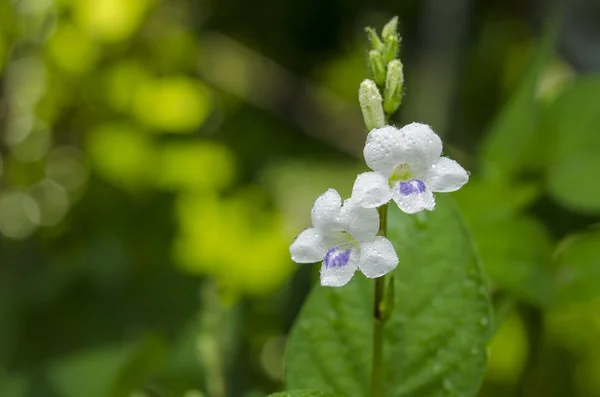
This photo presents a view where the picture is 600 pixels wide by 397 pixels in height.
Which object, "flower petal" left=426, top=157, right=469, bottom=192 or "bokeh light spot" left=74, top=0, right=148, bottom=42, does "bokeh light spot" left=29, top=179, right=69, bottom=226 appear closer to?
"bokeh light spot" left=74, top=0, right=148, bottom=42

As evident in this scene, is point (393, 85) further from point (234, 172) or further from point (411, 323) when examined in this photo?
point (234, 172)

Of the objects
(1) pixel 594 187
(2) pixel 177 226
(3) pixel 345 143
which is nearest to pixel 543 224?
(1) pixel 594 187

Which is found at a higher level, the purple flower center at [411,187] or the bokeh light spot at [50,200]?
the bokeh light spot at [50,200]

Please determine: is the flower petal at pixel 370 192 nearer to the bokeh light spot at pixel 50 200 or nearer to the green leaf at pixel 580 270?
the green leaf at pixel 580 270

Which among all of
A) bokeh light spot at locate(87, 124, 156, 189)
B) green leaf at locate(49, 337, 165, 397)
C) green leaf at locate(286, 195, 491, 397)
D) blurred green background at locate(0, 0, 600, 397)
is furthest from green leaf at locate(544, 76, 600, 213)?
bokeh light spot at locate(87, 124, 156, 189)

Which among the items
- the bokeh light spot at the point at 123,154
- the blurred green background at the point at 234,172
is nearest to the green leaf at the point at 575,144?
the blurred green background at the point at 234,172

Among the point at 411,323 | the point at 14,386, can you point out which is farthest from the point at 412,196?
the point at 14,386

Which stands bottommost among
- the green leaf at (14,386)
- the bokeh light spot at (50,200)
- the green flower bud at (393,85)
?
the green leaf at (14,386)

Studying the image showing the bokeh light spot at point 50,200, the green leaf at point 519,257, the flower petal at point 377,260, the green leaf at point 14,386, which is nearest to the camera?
the flower petal at point 377,260
